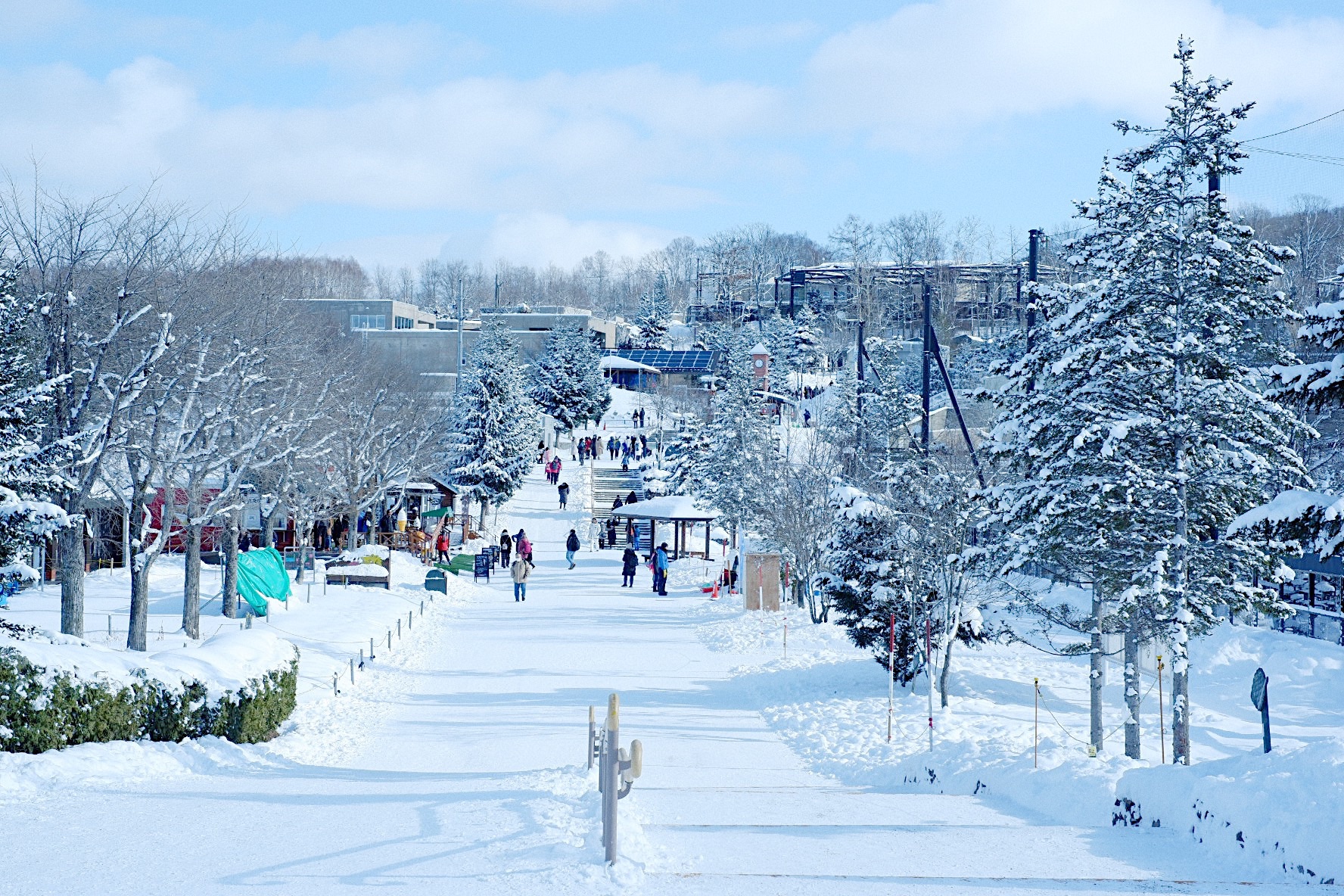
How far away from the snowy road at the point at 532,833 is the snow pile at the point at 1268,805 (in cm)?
26

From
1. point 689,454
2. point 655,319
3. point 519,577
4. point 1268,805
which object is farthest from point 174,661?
point 655,319

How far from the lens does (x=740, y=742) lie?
1438 centimetres

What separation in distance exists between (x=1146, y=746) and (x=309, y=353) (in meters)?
25.7

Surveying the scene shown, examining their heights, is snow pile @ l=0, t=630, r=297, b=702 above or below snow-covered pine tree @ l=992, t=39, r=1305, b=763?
below

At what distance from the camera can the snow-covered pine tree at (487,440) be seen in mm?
50500

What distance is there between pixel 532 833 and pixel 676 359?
94555mm

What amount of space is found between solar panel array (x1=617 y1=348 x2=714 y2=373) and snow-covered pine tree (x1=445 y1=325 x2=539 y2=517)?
42.4m

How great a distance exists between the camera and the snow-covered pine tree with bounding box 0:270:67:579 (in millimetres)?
12414

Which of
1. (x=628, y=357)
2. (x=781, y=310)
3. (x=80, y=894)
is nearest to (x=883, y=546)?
(x=80, y=894)

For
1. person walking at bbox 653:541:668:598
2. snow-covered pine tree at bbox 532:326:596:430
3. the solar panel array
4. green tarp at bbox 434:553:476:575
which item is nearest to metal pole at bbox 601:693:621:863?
person walking at bbox 653:541:668:598

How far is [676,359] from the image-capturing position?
101m

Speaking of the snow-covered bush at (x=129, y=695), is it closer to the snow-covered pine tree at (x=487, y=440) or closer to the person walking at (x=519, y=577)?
the person walking at (x=519, y=577)

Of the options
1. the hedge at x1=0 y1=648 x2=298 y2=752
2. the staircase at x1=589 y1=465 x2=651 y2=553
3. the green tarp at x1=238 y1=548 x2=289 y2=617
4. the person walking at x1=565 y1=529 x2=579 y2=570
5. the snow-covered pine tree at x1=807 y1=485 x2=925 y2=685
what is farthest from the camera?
the staircase at x1=589 y1=465 x2=651 y2=553

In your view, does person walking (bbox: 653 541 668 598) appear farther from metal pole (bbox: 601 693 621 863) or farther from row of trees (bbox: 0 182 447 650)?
metal pole (bbox: 601 693 621 863)
